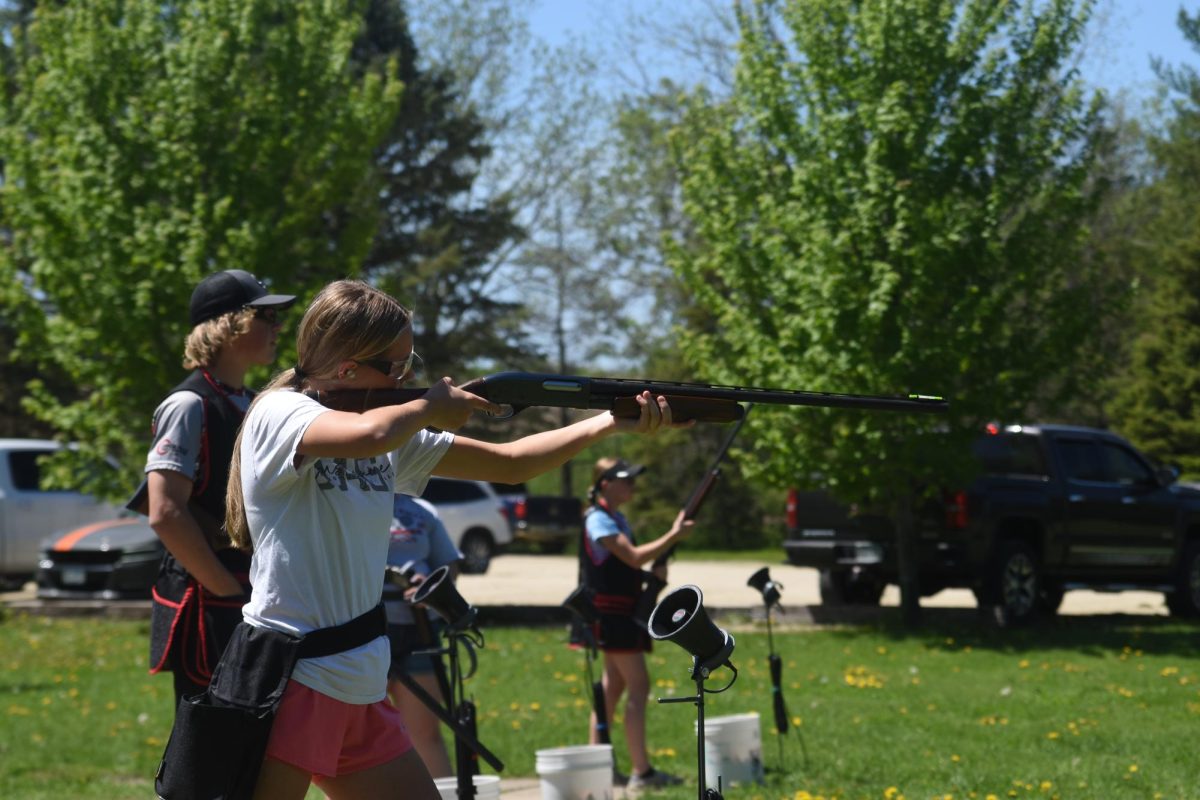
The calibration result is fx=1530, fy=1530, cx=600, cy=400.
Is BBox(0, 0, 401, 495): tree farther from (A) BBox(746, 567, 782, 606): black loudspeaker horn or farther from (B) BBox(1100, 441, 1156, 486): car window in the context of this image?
(A) BBox(746, 567, 782, 606): black loudspeaker horn

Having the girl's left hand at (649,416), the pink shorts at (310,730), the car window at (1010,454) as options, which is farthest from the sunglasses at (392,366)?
the car window at (1010,454)

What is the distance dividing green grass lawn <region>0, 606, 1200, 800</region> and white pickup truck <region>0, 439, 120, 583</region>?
15.1 ft

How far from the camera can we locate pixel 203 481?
4949 millimetres

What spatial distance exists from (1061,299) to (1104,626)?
11.2ft

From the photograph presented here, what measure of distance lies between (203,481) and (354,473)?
1324 millimetres

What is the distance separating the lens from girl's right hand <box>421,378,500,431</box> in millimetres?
3680

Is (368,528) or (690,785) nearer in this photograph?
(368,528)

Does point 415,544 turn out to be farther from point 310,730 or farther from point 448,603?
point 310,730

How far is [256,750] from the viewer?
145 inches

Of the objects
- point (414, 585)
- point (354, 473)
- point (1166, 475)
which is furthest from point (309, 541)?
point (1166, 475)

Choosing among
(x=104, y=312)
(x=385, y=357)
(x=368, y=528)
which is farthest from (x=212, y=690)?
(x=104, y=312)

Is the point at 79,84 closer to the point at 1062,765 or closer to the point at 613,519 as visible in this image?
the point at 613,519

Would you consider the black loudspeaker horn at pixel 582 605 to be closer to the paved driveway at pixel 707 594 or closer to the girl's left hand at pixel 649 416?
the girl's left hand at pixel 649 416

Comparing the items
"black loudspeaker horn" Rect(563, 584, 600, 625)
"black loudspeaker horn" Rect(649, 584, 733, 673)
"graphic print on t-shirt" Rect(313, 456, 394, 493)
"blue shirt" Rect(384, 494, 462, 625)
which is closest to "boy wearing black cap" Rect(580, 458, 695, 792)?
"black loudspeaker horn" Rect(563, 584, 600, 625)
